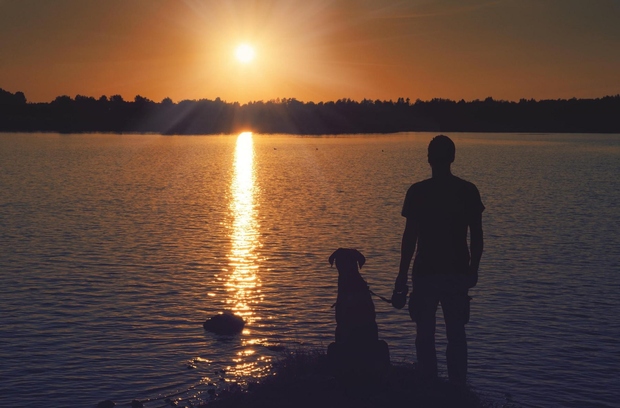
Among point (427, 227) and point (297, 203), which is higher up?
point (427, 227)

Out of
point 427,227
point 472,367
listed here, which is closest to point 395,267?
point 472,367

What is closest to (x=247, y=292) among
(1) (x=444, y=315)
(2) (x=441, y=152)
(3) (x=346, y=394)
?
(3) (x=346, y=394)

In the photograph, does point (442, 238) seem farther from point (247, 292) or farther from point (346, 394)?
point (247, 292)

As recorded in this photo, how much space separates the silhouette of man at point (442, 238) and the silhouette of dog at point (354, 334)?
63 cm

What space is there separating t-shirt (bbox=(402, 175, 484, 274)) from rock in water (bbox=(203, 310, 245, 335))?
21.7ft

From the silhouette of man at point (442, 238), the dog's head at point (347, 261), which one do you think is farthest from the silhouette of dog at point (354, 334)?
the silhouette of man at point (442, 238)

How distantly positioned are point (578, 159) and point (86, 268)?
248ft

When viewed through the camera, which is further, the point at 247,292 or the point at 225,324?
the point at 247,292

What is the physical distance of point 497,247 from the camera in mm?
24609

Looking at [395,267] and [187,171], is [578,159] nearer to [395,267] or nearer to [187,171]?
[187,171]

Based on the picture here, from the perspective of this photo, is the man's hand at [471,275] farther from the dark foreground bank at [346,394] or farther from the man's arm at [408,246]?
the dark foreground bank at [346,394]

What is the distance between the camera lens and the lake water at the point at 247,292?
12117 millimetres

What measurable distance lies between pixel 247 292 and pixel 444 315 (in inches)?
393

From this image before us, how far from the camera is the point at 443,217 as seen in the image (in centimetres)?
845
